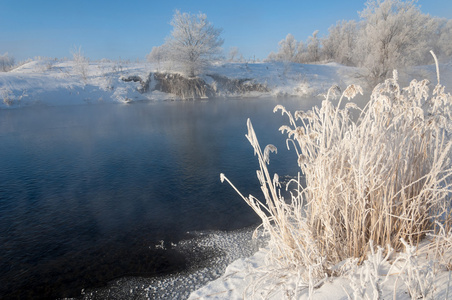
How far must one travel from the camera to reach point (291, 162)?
7863mm

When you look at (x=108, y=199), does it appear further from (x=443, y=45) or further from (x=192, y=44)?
(x=443, y=45)

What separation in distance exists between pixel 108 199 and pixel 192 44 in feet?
93.5

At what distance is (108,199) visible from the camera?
5.83 m

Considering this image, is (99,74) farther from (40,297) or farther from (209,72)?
(40,297)

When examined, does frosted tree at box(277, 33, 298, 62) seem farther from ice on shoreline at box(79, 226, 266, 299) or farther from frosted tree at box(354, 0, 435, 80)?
ice on shoreline at box(79, 226, 266, 299)

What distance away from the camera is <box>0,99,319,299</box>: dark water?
374 centimetres

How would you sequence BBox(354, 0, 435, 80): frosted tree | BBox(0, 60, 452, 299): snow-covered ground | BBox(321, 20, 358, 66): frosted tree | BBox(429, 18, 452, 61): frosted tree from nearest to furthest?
BBox(0, 60, 452, 299): snow-covered ground
BBox(354, 0, 435, 80): frosted tree
BBox(429, 18, 452, 61): frosted tree
BBox(321, 20, 358, 66): frosted tree

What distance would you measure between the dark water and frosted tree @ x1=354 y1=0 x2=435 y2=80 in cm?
1654

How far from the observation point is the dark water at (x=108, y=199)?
374cm

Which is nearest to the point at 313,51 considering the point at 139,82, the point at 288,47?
the point at 288,47

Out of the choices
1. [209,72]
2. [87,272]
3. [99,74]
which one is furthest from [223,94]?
[87,272]

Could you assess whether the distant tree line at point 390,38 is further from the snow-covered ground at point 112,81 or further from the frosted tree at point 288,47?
the frosted tree at point 288,47

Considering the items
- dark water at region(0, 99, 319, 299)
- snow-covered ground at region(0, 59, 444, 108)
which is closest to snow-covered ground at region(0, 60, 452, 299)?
snow-covered ground at region(0, 59, 444, 108)

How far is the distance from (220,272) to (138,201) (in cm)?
293
